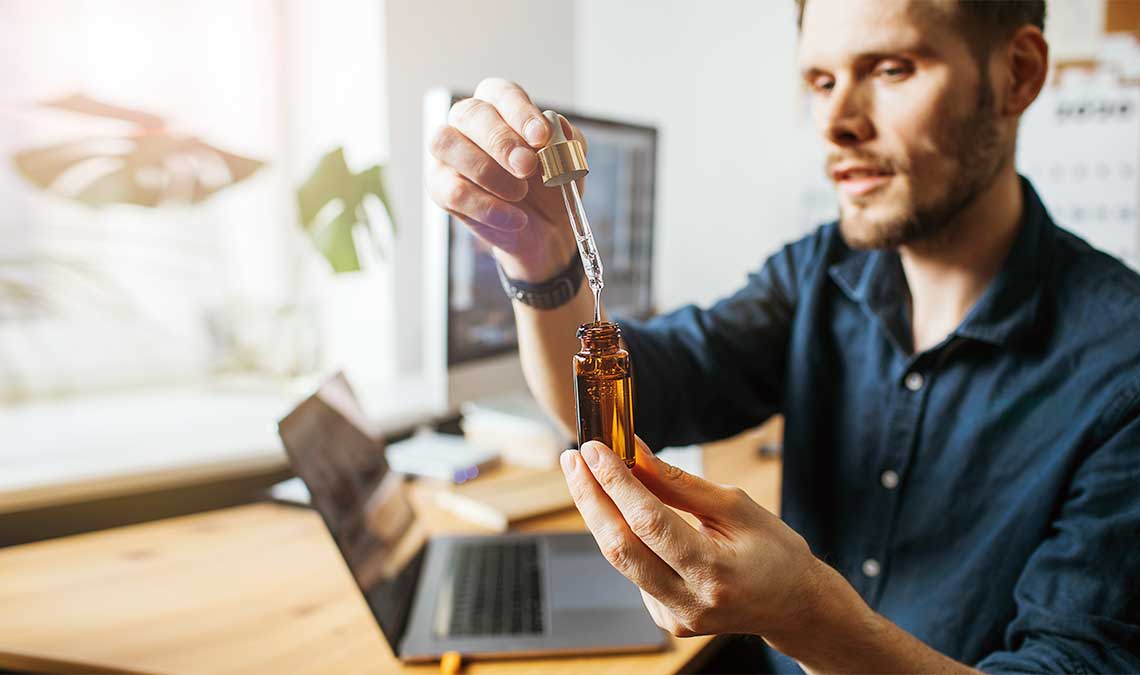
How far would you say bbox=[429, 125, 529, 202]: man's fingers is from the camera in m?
0.66

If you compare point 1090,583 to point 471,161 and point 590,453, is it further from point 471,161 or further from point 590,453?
point 471,161

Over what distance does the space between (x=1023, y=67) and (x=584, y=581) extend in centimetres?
80

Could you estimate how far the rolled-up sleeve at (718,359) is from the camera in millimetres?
1052

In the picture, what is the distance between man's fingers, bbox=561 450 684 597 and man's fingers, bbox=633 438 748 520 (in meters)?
0.04

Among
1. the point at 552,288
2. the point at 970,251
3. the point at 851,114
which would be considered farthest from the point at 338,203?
the point at 970,251

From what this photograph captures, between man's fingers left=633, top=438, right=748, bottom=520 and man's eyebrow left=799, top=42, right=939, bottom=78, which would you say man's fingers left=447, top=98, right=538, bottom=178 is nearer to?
man's fingers left=633, top=438, right=748, bottom=520

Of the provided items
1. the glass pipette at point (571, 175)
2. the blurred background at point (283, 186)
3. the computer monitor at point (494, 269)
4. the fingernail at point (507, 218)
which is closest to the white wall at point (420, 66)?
the blurred background at point (283, 186)

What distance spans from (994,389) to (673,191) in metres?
1.29

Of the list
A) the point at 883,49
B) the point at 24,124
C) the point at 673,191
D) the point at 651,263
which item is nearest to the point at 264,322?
the point at 24,124

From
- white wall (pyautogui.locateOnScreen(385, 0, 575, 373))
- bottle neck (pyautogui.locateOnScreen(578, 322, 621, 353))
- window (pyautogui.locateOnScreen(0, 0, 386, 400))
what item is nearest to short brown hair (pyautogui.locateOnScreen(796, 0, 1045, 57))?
bottle neck (pyautogui.locateOnScreen(578, 322, 621, 353))

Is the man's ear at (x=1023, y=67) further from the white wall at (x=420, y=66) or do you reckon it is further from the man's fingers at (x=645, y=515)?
the white wall at (x=420, y=66)

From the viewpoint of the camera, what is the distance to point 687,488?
0.54 metres

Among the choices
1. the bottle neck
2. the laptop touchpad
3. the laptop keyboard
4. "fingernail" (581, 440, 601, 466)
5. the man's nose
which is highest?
the man's nose

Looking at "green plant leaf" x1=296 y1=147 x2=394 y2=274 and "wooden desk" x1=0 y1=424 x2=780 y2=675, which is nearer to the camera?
"wooden desk" x1=0 y1=424 x2=780 y2=675
